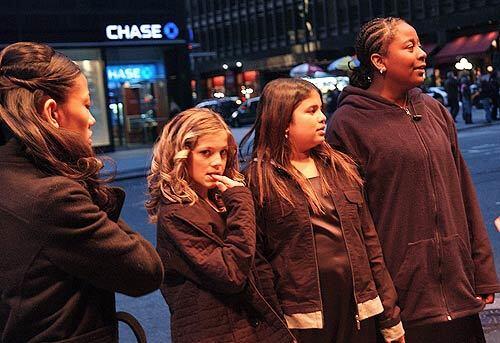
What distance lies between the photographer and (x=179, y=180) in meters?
2.95

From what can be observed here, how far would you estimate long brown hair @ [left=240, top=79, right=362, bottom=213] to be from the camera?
3250 millimetres

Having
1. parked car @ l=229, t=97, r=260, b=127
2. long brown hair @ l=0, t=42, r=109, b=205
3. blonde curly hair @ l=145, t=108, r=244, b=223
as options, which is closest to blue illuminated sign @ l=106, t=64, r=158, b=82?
parked car @ l=229, t=97, r=260, b=127

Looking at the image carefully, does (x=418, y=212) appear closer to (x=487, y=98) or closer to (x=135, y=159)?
(x=135, y=159)

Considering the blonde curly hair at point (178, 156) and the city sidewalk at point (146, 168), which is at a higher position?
the blonde curly hair at point (178, 156)

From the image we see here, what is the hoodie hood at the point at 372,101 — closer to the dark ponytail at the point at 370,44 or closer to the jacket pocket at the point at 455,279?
the dark ponytail at the point at 370,44

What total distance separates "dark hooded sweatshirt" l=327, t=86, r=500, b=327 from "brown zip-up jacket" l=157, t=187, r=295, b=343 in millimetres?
706

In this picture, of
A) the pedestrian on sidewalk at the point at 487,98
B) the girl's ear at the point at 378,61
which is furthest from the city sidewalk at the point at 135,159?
the girl's ear at the point at 378,61

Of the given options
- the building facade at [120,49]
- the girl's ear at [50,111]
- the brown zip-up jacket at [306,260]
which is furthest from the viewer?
the building facade at [120,49]

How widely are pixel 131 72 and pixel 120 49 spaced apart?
3.77ft

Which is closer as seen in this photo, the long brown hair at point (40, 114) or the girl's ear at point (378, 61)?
the long brown hair at point (40, 114)

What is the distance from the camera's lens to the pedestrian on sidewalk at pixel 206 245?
9.09 ft

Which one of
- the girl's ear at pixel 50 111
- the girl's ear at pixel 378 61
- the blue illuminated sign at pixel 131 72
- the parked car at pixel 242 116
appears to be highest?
the blue illuminated sign at pixel 131 72

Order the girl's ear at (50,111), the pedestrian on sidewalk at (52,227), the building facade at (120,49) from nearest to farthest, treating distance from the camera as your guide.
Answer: the pedestrian on sidewalk at (52,227)
the girl's ear at (50,111)
the building facade at (120,49)

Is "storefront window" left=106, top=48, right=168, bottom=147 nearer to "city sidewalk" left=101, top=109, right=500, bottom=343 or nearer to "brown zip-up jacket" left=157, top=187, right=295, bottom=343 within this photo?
"city sidewalk" left=101, top=109, right=500, bottom=343
